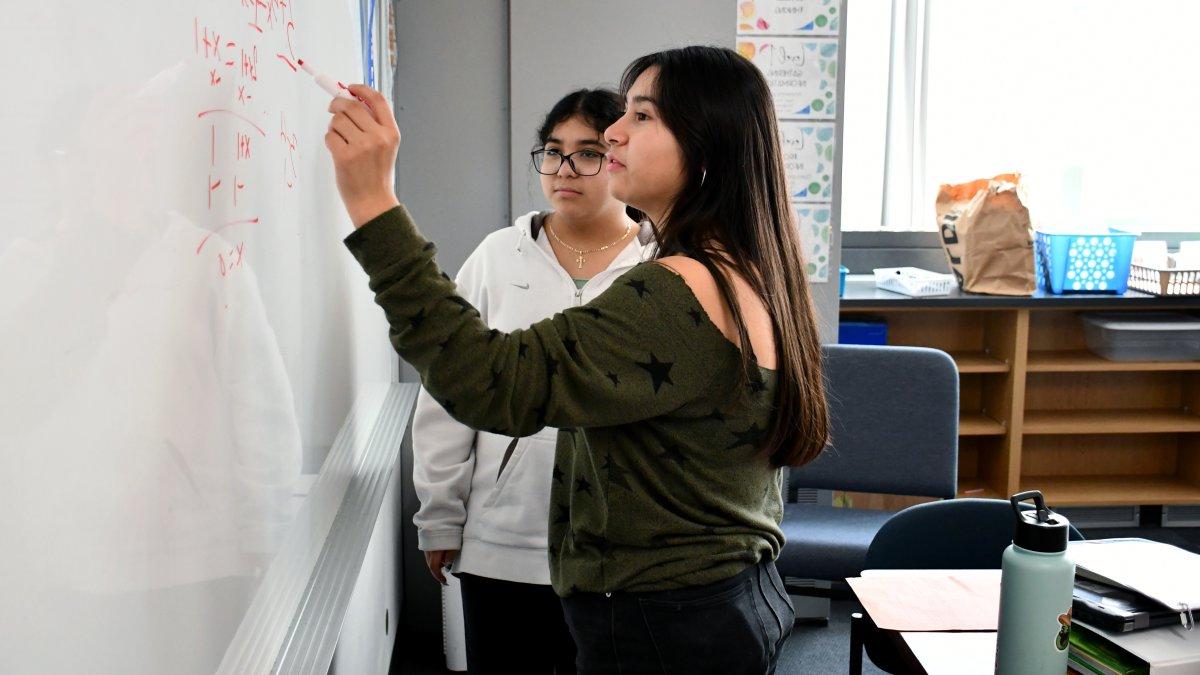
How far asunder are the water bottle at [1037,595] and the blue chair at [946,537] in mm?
761

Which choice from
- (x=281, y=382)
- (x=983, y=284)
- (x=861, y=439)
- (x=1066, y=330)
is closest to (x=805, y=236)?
(x=861, y=439)

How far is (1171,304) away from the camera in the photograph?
3816mm

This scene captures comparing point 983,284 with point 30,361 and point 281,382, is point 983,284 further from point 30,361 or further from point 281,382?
point 30,361

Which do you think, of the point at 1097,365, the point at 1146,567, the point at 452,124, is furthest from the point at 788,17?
the point at 1146,567

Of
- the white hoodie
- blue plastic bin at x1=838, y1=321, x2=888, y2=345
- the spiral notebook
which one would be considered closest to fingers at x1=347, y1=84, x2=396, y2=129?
the white hoodie

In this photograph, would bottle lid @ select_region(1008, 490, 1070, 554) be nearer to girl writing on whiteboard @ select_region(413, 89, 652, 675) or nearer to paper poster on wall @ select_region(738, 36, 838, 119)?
girl writing on whiteboard @ select_region(413, 89, 652, 675)

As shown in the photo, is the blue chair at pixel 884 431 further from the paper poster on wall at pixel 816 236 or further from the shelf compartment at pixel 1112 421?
the shelf compartment at pixel 1112 421

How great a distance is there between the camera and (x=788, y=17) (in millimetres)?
3080

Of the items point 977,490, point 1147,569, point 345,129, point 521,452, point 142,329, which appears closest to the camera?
point 142,329

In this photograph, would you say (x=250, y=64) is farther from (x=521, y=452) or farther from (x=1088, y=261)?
(x=1088, y=261)

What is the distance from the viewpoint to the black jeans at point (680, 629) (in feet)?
3.79

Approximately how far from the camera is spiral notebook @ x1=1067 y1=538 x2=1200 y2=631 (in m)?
1.23

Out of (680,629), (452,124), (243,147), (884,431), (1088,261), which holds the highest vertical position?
(452,124)

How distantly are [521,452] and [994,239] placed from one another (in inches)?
101
